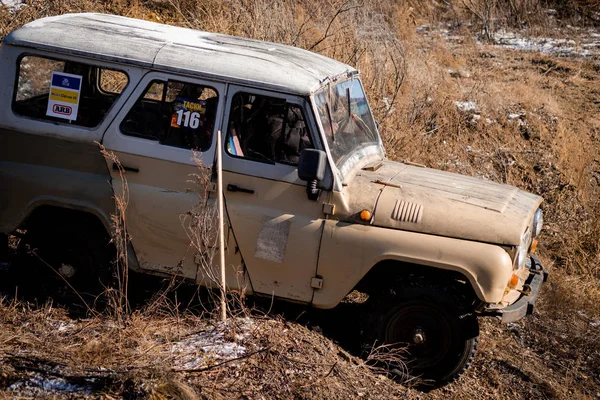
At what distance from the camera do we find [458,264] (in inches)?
165

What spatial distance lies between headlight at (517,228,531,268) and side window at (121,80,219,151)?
81.8 inches

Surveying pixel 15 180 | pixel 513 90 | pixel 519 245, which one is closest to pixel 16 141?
pixel 15 180

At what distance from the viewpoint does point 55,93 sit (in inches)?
181

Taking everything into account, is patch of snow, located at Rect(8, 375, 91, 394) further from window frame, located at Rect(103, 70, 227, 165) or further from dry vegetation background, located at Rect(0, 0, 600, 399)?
window frame, located at Rect(103, 70, 227, 165)

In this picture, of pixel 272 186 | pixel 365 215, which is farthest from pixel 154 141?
pixel 365 215

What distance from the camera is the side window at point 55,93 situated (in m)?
4.61

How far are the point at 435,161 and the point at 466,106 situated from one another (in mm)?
1432

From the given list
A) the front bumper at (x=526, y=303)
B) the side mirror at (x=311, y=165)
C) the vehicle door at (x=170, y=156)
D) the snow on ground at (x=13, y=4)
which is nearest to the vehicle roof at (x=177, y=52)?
the vehicle door at (x=170, y=156)

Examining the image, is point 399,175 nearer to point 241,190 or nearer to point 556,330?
point 241,190

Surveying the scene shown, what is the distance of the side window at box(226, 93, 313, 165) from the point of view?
14.5ft

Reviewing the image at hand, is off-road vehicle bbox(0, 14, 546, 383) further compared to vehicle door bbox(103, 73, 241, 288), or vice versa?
vehicle door bbox(103, 73, 241, 288)

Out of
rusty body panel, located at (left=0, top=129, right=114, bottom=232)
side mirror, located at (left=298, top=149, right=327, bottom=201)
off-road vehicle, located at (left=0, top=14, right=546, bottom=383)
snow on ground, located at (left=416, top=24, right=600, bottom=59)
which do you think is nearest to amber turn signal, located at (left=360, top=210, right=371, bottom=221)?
off-road vehicle, located at (left=0, top=14, right=546, bottom=383)

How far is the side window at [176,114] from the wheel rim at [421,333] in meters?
1.70

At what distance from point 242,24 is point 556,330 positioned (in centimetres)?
574
